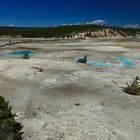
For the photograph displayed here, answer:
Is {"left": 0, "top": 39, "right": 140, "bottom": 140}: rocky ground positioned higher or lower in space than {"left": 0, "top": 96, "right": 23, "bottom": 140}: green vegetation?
lower

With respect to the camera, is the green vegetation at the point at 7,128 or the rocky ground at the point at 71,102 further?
the rocky ground at the point at 71,102

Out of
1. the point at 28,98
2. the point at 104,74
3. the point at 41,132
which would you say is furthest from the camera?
the point at 104,74

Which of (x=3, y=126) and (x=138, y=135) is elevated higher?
(x=3, y=126)

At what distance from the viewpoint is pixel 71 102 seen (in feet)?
48.0

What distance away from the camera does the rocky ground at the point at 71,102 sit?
11031 millimetres

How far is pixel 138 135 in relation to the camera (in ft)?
36.0

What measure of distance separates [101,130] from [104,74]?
36.4ft

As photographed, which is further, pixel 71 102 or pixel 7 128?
pixel 71 102

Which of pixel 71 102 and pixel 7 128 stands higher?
pixel 7 128

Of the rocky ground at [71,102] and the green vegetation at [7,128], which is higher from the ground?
the green vegetation at [7,128]

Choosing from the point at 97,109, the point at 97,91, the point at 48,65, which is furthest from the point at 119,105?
the point at 48,65

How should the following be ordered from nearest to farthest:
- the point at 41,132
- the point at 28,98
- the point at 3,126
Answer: the point at 3,126 < the point at 41,132 < the point at 28,98

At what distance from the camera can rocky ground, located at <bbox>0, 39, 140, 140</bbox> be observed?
36.2ft

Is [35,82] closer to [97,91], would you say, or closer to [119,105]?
[97,91]
